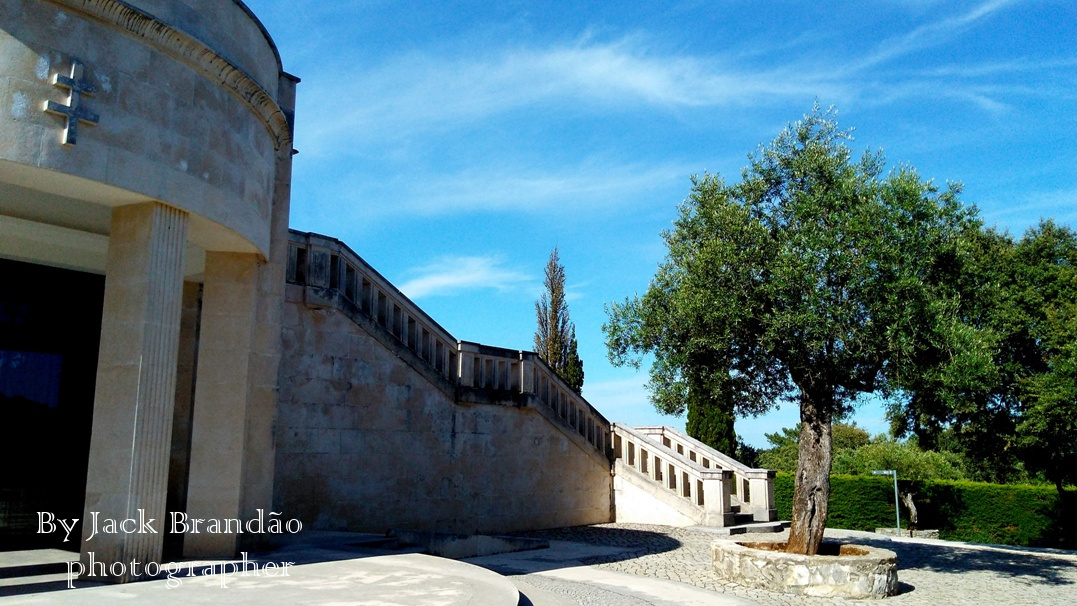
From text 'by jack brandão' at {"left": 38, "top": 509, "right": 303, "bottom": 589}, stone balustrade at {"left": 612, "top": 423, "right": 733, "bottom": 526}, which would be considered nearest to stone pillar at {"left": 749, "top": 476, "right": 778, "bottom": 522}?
stone balustrade at {"left": 612, "top": 423, "right": 733, "bottom": 526}

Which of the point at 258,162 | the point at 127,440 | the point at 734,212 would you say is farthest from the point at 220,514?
the point at 734,212

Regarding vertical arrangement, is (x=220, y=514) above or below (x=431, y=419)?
below

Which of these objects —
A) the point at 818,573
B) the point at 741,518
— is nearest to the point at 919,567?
the point at 818,573

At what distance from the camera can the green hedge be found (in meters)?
21.9

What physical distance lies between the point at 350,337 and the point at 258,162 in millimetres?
5431

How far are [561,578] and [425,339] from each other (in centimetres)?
707

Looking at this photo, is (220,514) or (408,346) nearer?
(220,514)

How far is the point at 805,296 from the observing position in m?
12.0

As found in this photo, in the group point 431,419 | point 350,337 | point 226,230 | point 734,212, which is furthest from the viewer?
point 431,419

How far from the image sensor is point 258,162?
10602mm

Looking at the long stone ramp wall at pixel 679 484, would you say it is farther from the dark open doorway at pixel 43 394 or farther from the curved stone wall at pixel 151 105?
the dark open doorway at pixel 43 394

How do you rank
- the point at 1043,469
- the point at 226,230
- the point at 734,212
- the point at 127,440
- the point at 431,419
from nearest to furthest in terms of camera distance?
the point at 127,440 < the point at 226,230 < the point at 734,212 < the point at 431,419 < the point at 1043,469

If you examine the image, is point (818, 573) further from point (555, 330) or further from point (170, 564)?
point (555, 330)

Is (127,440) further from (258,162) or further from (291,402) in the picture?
(291,402)
